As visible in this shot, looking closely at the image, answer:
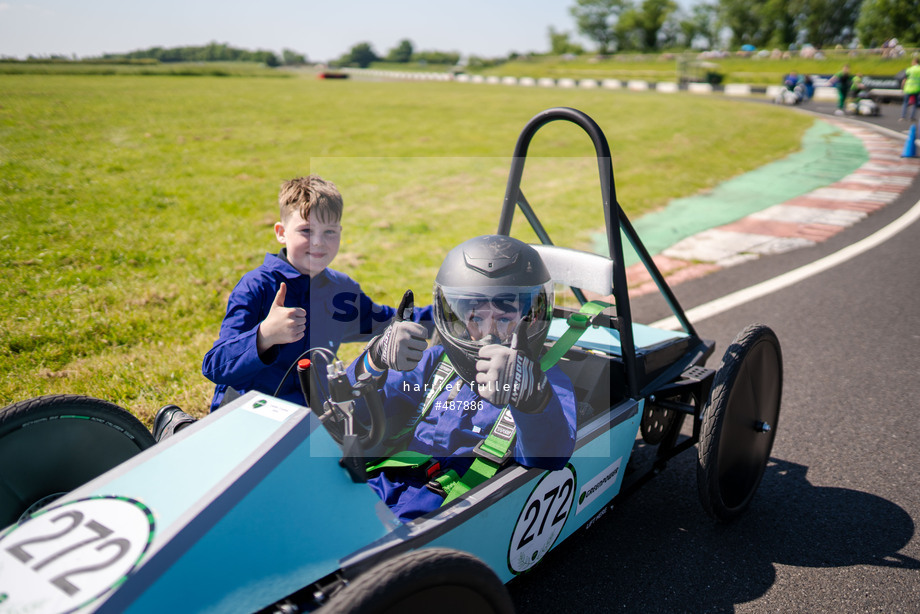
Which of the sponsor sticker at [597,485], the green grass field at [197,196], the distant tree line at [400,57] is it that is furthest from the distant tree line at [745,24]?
the sponsor sticker at [597,485]

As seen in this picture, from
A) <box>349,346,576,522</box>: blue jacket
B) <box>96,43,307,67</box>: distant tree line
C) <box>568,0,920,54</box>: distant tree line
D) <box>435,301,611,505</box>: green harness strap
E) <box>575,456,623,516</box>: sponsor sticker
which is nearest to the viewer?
<box>349,346,576,522</box>: blue jacket

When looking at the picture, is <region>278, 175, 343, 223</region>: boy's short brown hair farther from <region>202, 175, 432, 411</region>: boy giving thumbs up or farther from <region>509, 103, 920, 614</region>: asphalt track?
<region>509, 103, 920, 614</region>: asphalt track

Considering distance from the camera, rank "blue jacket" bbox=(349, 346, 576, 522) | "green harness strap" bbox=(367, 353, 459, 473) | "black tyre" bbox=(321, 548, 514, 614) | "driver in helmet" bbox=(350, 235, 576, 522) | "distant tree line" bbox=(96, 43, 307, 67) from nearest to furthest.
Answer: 1. "black tyre" bbox=(321, 548, 514, 614)
2. "driver in helmet" bbox=(350, 235, 576, 522)
3. "blue jacket" bbox=(349, 346, 576, 522)
4. "green harness strap" bbox=(367, 353, 459, 473)
5. "distant tree line" bbox=(96, 43, 307, 67)

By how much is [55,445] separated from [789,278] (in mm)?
6447

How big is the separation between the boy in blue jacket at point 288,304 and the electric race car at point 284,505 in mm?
195

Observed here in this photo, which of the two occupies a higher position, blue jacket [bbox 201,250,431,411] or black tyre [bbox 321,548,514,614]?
blue jacket [bbox 201,250,431,411]

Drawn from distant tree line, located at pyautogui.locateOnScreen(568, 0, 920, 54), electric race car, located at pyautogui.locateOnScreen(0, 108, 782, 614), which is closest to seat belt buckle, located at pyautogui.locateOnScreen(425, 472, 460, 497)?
electric race car, located at pyautogui.locateOnScreen(0, 108, 782, 614)

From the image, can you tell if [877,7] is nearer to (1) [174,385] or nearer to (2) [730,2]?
(2) [730,2]

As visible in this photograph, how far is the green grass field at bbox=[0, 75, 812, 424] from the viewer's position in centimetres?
Result: 438

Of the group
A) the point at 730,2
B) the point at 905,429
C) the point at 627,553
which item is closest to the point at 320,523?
the point at 627,553

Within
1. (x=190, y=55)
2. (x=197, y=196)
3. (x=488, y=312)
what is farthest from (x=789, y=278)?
(x=190, y=55)

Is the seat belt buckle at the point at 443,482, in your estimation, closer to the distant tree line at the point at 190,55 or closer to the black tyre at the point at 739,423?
the black tyre at the point at 739,423

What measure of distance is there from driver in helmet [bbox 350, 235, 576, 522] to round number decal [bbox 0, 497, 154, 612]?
88 cm

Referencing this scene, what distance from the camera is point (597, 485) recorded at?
2.56 metres
